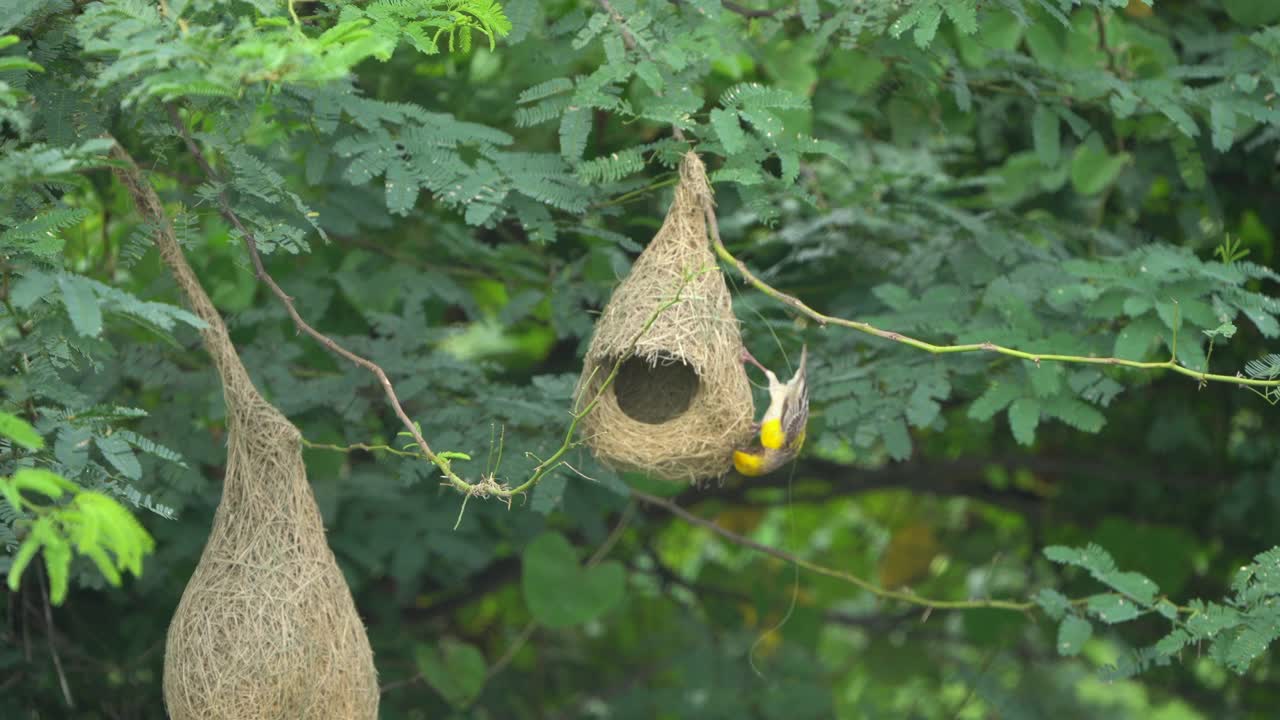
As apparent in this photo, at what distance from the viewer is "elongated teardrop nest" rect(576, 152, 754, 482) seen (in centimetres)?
276

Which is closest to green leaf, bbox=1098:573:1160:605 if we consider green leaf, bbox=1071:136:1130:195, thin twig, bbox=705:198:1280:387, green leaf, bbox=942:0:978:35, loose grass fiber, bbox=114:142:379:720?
thin twig, bbox=705:198:1280:387

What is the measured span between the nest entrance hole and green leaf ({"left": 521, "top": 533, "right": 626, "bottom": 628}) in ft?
3.22

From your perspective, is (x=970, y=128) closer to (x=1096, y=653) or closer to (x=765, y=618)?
(x=765, y=618)

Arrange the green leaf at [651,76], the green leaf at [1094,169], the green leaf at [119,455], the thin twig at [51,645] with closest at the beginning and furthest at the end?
1. the green leaf at [119,455]
2. the green leaf at [651,76]
3. the thin twig at [51,645]
4. the green leaf at [1094,169]

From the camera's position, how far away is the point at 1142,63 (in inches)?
151

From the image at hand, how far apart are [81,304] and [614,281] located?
67.8 inches

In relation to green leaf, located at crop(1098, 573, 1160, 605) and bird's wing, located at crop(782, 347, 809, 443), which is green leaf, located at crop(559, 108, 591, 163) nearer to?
bird's wing, located at crop(782, 347, 809, 443)

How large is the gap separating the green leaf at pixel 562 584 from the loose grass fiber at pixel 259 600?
1.30m

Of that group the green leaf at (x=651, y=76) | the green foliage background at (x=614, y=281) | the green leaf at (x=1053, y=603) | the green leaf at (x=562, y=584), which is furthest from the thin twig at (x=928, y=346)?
the green leaf at (x=562, y=584)

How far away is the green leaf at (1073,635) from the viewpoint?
3.23 m

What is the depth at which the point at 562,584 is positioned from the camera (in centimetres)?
405

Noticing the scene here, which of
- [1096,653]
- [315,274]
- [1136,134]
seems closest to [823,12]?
[1136,134]

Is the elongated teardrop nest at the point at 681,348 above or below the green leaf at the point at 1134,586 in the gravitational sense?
above

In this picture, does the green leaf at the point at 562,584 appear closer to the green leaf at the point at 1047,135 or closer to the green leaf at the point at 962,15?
the green leaf at the point at 1047,135
